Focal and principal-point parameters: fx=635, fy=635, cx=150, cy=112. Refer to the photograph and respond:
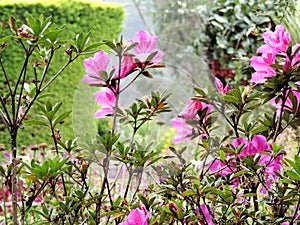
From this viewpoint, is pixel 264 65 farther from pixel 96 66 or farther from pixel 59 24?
pixel 59 24

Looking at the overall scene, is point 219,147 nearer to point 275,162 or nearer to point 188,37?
point 275,162

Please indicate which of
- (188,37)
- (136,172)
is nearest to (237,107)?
(136,172)

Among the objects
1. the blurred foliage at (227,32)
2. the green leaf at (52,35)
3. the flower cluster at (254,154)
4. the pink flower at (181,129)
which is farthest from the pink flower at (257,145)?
the blurred foliage at (227,32)

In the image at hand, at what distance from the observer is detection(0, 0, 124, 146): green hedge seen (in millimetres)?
6031

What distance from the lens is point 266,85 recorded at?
1051mm

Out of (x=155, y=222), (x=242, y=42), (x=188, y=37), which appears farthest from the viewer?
(x=188, y=37)

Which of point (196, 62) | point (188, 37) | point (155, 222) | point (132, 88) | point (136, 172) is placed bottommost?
point (155, 222)

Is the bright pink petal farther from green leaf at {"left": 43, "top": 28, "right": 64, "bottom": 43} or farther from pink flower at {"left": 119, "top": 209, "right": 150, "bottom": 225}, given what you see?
green leaf at {"left": 43, "top": 28, "right": 64, "bottom": 43}

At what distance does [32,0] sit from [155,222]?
538 centimetres

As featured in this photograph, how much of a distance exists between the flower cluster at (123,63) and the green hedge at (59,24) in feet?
15.7

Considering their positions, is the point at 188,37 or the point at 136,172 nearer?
the point at 136,172

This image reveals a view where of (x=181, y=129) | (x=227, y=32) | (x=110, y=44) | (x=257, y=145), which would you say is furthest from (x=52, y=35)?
(x=227, y=32)

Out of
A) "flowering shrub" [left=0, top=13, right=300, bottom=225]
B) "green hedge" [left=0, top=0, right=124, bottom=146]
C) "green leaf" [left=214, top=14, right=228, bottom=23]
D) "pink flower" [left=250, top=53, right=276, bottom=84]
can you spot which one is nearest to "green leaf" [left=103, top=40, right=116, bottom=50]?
"flowering shrub" [left=0, top=13, right=300, bottom=225]

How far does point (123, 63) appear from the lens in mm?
1043
